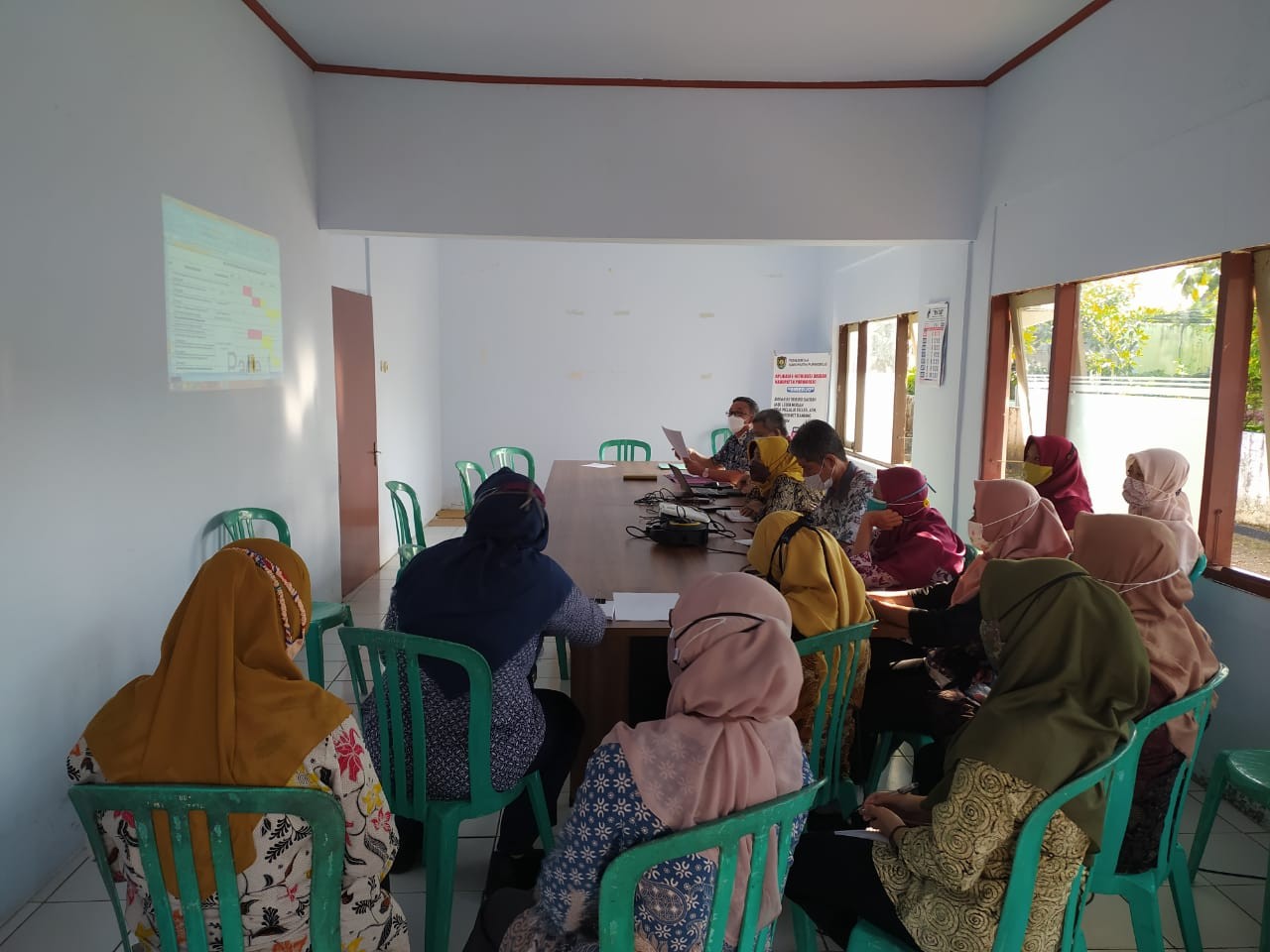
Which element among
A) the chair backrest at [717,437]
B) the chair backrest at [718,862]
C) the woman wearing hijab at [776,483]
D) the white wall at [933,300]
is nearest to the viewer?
the chair backrest at [718,862]

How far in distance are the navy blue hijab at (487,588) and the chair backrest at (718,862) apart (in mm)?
815

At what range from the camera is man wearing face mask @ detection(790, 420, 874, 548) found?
3639 mm

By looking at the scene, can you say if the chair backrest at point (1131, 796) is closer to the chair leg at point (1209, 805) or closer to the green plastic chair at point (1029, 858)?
the green plastic chair at point (1029, 858)

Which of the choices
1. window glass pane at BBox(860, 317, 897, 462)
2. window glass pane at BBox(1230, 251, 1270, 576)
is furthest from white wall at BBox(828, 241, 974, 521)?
window glass pane at BBox(1230, 251, 1270, 576)

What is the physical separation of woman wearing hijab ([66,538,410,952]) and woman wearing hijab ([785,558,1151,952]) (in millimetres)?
896

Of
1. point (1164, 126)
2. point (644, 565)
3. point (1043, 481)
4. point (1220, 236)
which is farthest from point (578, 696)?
point (1164, 126)

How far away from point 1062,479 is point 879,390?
12.4 ft

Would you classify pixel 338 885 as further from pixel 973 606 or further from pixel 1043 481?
pixel 1043 481

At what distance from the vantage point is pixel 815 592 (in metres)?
2.26

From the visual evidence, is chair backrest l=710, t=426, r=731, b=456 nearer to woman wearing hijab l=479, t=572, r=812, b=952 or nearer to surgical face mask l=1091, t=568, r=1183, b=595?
surgical face mask l=1091, t=568, r=1183, b=595

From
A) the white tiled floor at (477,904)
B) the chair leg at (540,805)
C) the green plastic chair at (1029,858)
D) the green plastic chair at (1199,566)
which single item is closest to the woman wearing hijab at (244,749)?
the chair leg at (540,805)

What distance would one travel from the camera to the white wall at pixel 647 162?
14.8ft

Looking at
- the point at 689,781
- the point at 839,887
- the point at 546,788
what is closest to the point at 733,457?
the point at 546,788

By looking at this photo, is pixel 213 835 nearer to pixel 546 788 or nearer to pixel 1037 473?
pixel 546 788
